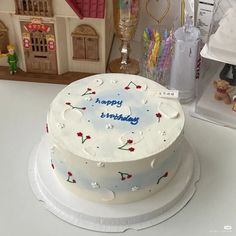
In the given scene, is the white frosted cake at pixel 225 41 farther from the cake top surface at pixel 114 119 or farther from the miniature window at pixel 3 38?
the miniature window at pixel 3 38

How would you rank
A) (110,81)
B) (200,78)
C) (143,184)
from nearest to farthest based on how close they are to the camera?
(143,184) → (110,81) → (200,78)

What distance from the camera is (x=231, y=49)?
3.37 feet

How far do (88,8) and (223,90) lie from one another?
0.36m

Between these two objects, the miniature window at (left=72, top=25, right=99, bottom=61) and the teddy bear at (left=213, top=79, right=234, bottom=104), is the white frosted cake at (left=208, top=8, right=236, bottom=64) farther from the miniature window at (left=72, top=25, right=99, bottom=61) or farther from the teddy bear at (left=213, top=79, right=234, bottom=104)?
the miniature window at (left=72, top=25, right=99, bottom=61)

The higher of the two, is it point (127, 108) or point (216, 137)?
point (127, 108)

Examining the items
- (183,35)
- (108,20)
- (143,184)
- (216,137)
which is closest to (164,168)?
(143,184)

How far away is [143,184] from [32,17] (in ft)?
1.56

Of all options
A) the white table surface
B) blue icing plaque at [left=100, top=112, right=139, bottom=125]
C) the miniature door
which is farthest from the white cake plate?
the miniature door

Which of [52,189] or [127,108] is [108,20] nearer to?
[127,108]

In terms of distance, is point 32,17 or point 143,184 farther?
point 32,17

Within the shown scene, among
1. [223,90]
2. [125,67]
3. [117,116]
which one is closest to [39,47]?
[125,67]

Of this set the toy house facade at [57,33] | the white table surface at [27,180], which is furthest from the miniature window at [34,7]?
the white table surface at [27,180]

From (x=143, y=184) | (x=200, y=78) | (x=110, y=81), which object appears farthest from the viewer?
(x=200, y=78)

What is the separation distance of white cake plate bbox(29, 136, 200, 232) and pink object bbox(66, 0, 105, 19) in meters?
0.35
